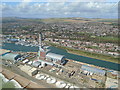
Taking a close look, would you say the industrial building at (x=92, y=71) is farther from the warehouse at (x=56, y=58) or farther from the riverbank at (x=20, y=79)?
the riverbank at (x=20, y=79)

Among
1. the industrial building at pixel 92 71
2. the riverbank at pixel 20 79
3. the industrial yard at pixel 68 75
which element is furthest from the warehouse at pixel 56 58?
the riverbank at pixel 20 79

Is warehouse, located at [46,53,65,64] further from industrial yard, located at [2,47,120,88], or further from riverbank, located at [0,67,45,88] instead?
riverbank, located at [0,67,45,88]

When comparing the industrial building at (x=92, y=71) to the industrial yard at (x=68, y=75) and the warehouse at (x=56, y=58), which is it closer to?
the industrial yard at (x=68, y=75)

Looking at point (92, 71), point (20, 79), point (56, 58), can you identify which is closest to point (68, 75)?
point (92, 71)

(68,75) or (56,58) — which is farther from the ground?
(56,58)

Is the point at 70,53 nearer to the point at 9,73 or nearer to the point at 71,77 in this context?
the point at 71,77

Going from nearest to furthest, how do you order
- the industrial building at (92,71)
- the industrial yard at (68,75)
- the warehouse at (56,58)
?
the industrial yard at (68,75) → the industrial building at (92,71) → the warehouse at (56,58)

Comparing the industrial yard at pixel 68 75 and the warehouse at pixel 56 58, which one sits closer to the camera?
the industrial yard at pixel 68 75

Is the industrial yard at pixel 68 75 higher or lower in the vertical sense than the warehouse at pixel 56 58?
lower

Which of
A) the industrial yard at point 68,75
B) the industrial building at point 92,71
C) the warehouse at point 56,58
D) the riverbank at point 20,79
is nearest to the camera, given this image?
the riverbank at point 20,79

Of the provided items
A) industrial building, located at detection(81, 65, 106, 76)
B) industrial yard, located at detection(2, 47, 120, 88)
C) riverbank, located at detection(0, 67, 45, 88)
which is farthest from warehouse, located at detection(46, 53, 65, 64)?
riverbank, located at detection(0, 67, 45, 88)

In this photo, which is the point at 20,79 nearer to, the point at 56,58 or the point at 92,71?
the point at 56,58

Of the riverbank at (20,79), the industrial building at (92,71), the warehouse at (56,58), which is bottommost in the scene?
the riverbank at (20,79)
